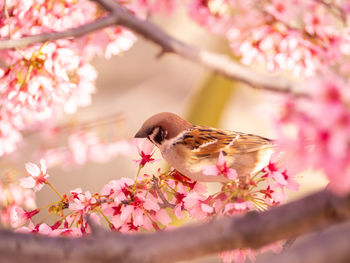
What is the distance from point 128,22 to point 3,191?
0.65 m

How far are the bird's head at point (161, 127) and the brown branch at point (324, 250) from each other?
0.50 metres

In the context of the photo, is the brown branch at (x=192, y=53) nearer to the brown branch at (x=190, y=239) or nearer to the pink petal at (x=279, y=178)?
the pink petal at (x=279, y=178)

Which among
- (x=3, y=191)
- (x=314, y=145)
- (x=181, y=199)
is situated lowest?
(x=3, y=191)

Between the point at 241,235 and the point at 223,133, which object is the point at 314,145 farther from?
the point at 223,133

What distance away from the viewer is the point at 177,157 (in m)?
0.93

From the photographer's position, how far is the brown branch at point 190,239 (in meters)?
0.44

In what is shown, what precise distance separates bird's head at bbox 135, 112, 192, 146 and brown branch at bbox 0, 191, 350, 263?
373mm

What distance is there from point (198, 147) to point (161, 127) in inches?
4.3

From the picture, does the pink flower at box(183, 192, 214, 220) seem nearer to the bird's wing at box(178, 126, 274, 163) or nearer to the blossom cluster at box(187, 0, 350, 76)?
the bird's wing at box(178, 126, 274, 163)

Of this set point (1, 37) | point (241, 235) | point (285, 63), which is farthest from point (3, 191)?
point (241, 235)

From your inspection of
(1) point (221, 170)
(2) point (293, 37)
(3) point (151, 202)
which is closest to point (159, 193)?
(3) point (151, 202)

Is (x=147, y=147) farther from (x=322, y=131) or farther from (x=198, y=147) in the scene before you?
(x=322, y=131)

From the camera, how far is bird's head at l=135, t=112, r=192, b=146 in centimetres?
88


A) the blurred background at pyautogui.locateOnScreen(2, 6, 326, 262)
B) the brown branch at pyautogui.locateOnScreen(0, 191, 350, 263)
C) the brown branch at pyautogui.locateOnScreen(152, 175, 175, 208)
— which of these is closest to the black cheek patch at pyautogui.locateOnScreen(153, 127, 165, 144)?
the brown branch at pyautogui.locateOnScreen(152, 175, 175, 208)
